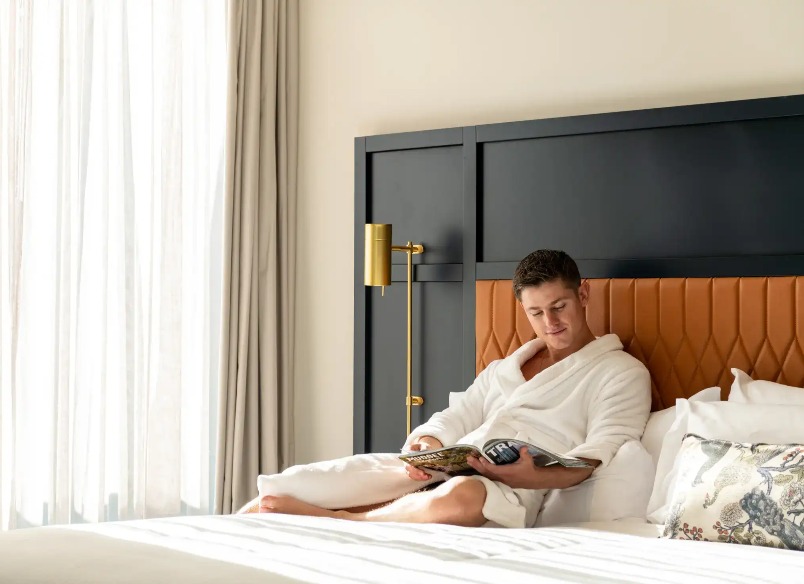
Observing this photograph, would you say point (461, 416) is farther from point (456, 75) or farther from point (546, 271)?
point (456, 75)

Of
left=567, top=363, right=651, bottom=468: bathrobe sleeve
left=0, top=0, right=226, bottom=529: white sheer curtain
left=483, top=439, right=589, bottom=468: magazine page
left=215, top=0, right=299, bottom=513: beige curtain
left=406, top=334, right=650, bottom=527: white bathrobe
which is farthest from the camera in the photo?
left=215, top=0, right=299, bottom=513: beige curtain

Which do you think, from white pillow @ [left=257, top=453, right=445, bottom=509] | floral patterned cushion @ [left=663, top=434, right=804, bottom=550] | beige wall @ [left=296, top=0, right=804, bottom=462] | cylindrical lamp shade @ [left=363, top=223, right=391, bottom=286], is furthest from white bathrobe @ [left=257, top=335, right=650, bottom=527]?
beige wall @ [left=296, top=0, right=804, bottom=462]

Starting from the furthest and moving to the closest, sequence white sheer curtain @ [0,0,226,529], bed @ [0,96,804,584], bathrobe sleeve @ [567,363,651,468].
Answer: white sheer curtain @ [0,0,226,529] → bathrobe sleeve @ [567,363,651,468] → bed @ [0,96,804,584]

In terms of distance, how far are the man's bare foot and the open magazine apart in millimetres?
340

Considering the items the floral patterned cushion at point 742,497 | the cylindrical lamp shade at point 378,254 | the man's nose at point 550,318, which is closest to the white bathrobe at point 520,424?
the man's nose at point 550,318

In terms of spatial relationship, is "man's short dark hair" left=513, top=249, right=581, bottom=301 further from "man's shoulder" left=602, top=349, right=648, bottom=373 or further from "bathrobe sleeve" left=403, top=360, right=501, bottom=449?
"bathrobe sleeve" left=403, top=360, right=501, bottom=449

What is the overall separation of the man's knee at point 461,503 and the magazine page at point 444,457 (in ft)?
0.21

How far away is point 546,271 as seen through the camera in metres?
3.30

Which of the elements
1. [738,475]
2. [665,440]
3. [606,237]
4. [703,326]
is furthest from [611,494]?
[606,237]

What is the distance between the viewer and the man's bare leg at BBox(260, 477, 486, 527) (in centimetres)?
270

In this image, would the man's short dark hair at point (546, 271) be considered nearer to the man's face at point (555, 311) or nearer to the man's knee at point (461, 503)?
the man's face at point (555, 311)

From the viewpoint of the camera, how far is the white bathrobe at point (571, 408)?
308 cm

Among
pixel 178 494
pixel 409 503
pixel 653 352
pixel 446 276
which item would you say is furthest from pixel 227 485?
pixel 653 352

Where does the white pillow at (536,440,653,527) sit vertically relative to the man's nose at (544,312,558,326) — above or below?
below
